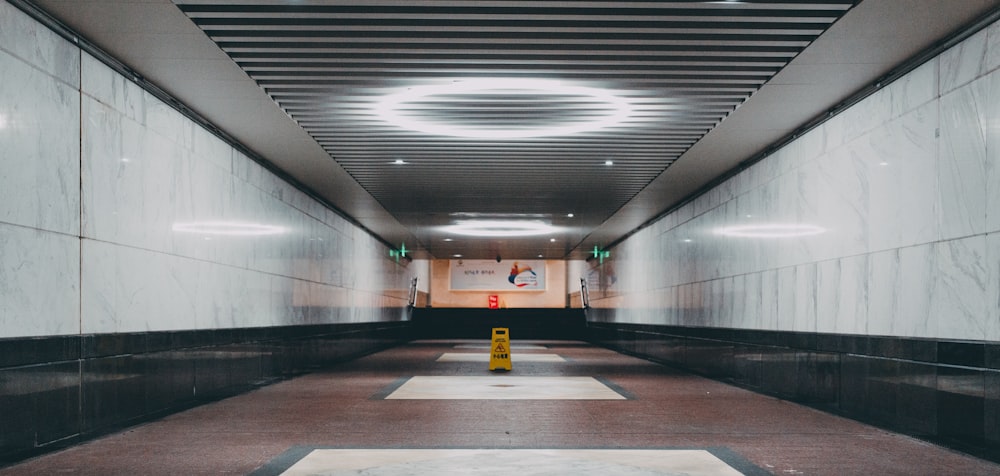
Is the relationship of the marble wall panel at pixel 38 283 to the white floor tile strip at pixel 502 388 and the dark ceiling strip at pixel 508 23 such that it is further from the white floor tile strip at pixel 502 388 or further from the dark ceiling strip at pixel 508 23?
the white floor tile strip at pixel 502 388

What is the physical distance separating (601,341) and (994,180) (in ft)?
92.3

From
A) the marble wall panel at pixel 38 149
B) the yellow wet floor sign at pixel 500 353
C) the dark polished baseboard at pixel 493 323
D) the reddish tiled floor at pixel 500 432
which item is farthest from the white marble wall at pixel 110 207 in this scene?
the dark polished baseboard at pixel 493 323

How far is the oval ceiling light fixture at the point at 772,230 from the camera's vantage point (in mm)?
13367

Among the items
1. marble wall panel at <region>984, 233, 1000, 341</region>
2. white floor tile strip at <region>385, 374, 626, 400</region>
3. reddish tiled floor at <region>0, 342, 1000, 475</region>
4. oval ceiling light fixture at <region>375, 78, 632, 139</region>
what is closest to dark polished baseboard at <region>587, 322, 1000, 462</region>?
marble wall panel at <region>984, 233, 1000, 341</region>

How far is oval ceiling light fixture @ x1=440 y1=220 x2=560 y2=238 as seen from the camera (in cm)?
2858

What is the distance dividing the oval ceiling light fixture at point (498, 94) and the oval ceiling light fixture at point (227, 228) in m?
2.73

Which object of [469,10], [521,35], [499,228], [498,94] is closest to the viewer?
[469,10]

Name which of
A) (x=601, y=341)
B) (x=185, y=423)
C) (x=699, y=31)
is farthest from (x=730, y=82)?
(x=601, y=341)

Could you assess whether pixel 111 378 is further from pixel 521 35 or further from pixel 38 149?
pixel 521 35

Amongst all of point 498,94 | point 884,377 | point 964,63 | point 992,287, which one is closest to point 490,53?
point 498,94

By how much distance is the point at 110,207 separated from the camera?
32.9 ft

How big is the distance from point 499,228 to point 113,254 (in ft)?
69.5

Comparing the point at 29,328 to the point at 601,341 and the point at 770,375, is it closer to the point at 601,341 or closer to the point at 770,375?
the point at 770,375

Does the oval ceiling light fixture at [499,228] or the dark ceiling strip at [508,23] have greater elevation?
the dark ceiling strip at [508,23]
